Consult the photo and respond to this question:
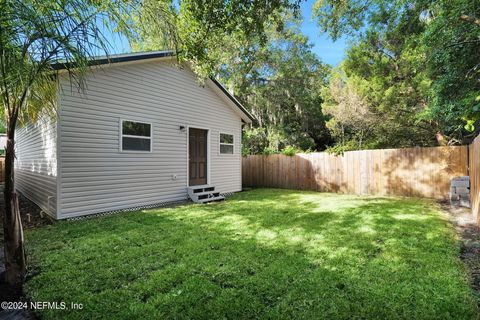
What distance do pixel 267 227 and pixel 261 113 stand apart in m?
11.8

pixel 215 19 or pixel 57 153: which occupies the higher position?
pixel 215 19

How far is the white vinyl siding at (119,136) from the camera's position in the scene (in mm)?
5625

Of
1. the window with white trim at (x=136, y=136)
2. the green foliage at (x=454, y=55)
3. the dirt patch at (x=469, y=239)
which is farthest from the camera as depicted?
the window with white trim at (x=136, y=136)

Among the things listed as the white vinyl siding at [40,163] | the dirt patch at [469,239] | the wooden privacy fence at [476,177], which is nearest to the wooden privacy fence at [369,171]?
the dirt patch at [469,239]

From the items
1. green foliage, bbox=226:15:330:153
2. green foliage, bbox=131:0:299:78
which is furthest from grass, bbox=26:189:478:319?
green foliage, bbox=226:15:330:153

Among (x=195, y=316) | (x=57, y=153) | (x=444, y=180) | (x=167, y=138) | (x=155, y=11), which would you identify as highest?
(x=155, y=11)

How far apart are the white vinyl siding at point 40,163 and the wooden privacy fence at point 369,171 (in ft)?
27.2

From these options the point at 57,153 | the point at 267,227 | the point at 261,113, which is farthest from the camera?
the point at 261,113

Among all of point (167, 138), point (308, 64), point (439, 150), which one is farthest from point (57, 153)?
point (308, 64)

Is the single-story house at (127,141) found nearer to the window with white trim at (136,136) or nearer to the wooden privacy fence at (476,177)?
the window with white trim at (136,136)

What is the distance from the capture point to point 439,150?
766 centimetres

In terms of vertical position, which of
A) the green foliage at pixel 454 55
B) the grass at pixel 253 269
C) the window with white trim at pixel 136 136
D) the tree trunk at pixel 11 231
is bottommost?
the grass at pixel 253 269

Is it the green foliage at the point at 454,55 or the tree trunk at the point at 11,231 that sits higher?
the green foliage at the point at 454,55

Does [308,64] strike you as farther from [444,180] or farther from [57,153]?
[57,153]
